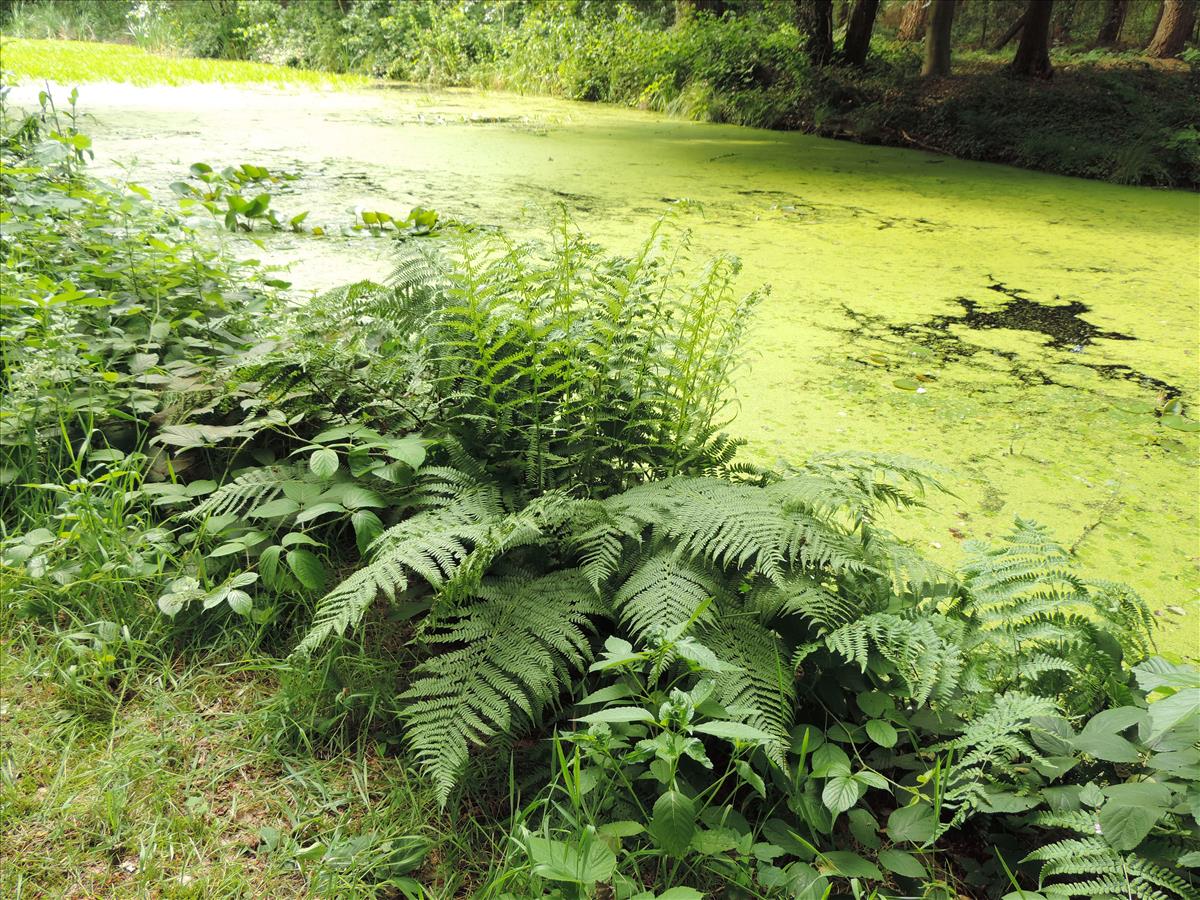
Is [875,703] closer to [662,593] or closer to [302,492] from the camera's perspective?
[662,593]

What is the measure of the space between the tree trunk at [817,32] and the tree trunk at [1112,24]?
736 centimetres

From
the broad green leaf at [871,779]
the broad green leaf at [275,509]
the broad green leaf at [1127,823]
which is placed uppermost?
the broad green leaf at [275,509]

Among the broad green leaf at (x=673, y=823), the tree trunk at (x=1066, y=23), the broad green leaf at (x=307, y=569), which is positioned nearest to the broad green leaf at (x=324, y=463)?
the broad green leaf at (x=307, y=569)

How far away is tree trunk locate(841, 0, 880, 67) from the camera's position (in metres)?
7.59

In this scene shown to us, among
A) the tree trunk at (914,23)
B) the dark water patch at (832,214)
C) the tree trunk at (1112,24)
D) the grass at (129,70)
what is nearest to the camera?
the dark water patch at (832,214)

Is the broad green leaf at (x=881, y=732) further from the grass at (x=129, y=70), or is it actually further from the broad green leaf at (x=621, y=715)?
the grass at (x=129, y=70)

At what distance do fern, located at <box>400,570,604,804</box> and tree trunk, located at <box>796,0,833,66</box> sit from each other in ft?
26.0

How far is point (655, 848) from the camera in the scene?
0.94 metres

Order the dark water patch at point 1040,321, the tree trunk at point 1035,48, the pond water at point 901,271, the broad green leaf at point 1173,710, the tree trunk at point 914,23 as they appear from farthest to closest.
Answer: the tree trunk at point 914,23 → the tree trunk at point 1035,48 → the dark water patch at point 1040,321 → the pond water at point 901,271 → the broad green leaf at point 1173,710

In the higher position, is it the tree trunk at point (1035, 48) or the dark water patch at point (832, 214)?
the tree trunk at point (1035, 48)

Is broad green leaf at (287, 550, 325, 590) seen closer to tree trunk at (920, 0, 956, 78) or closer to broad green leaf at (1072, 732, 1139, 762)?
broad green leaf at (1072, 732, 1139, 762)

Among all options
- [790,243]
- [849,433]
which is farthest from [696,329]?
[790,243]

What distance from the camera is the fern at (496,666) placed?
3.16 feet

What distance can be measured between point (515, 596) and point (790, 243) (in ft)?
8.74
